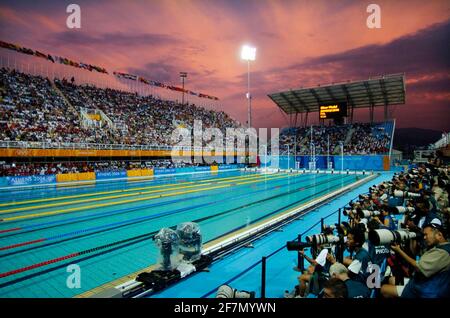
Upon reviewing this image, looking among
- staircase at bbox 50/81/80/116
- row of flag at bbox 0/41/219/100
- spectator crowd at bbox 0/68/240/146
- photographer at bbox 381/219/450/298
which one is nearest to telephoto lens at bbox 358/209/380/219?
photographer at bbox 381/219/450/298

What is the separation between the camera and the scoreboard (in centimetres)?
3831

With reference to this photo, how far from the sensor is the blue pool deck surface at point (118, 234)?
17.0 ft

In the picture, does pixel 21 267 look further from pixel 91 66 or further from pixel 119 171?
pixel 91 66

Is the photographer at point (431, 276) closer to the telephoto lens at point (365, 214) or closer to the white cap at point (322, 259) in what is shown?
the white cap at point (322, 259)

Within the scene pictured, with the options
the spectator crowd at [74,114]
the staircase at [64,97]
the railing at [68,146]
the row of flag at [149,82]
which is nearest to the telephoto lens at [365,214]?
the railing at [68,146]

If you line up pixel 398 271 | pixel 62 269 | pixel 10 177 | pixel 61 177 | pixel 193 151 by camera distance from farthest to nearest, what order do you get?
pixel 193 151 < pixel 61 177 < pixel 10 177 < pixel 62 269 < pixel 398 271

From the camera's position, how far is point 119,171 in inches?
982

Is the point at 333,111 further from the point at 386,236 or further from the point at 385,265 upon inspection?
the point at 386,236

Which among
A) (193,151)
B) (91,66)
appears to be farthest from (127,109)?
(193,151)

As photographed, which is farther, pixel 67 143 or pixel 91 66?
pixel 91 66

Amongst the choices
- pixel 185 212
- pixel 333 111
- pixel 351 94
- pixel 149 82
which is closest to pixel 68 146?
pixel 185 212

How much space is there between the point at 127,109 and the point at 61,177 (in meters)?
16.3

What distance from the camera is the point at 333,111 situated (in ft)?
127

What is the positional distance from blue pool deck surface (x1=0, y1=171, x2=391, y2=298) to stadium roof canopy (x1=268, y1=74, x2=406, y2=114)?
2385cm
